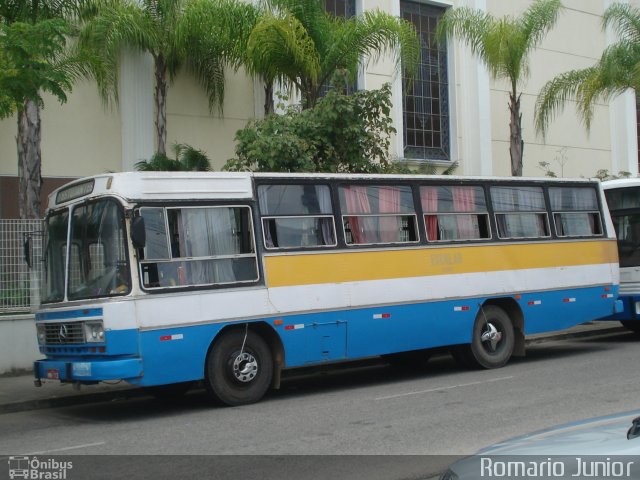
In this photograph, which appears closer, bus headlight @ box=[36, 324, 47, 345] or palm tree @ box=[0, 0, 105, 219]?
palm tree @ box=[0, 0, 105, 219]

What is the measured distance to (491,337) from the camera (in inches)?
577

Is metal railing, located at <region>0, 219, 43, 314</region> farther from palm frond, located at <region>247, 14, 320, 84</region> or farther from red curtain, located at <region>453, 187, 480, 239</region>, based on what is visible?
red curtain, located at <region>453, 187, 480, 239</region>

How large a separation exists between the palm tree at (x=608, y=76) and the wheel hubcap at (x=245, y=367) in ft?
52.9

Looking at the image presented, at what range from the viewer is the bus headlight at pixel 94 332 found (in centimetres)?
1073

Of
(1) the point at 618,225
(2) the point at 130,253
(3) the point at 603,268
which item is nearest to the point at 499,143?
(1) the point at 618,225

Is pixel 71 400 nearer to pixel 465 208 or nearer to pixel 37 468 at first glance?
pixel 37 468

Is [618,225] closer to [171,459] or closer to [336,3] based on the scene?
[336,3]

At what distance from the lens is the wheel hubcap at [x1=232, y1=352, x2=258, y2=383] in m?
11.7

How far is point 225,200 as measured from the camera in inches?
468

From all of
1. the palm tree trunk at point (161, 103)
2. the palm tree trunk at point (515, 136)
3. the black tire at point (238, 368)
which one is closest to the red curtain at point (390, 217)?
the black tire at point (238, 368)

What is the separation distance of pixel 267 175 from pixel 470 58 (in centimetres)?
1605

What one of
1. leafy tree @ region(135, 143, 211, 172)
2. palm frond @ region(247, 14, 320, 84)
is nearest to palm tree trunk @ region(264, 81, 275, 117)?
palm frond @ region(247, 14, 320, 84)

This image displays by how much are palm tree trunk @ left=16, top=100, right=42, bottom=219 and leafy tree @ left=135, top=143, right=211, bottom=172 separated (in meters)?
2.09

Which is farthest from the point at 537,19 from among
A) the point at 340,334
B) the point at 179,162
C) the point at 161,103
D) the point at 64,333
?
the point at 64,333
